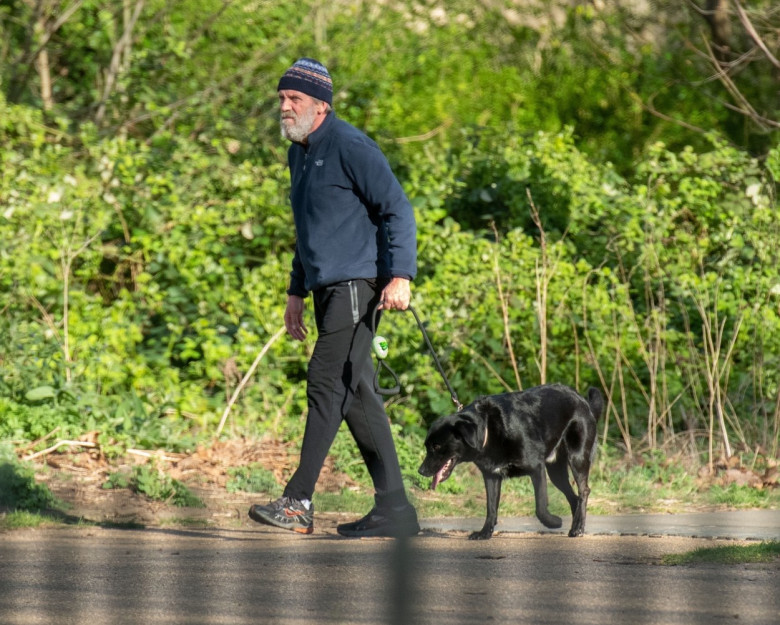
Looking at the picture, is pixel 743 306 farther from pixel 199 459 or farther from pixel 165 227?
pixel 165 227

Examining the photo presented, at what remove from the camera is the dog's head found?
6.01 metres

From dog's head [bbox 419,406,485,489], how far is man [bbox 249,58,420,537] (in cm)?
36

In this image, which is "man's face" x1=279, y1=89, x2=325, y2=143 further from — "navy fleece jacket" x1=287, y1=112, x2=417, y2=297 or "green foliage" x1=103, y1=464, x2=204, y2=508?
"green foliage" x1=103, y1=464, x2=204, y2=508

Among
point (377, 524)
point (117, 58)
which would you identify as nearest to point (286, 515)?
point (377, 524)

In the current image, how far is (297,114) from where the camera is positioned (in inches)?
227

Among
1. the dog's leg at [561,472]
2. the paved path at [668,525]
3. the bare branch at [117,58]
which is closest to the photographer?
the paved path at [668,525]

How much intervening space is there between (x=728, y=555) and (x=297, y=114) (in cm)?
264

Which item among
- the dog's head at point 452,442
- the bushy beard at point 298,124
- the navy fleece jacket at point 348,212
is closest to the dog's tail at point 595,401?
the dog's head at point 452,442

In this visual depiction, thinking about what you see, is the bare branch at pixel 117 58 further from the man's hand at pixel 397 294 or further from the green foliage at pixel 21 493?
the man's hand at pixel 397 294

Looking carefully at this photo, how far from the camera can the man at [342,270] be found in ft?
18.4

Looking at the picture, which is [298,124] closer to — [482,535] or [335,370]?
[335,370]

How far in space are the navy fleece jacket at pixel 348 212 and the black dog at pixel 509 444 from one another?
870mm

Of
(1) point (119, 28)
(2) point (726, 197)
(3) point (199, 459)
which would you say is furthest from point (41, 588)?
(1) point (119, 28)

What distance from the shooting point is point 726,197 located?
1070 cm
